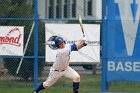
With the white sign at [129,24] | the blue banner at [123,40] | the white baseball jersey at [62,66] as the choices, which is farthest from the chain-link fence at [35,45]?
the white baseball jersey at [62,66]

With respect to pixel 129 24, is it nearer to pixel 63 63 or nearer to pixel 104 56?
pixel 104 56

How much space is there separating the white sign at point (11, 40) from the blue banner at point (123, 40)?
2.62m

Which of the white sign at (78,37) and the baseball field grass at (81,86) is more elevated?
the white sign at (78,37)

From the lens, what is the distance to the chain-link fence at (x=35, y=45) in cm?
1797

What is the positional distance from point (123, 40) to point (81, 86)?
1.91m

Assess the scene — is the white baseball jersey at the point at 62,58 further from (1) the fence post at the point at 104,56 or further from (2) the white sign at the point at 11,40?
(2) the white sign at the point at 11,40

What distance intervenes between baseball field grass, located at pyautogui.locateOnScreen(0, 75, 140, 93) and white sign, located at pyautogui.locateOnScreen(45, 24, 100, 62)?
77cm

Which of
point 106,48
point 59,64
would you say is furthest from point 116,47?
point 59,64

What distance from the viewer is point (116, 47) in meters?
17.7

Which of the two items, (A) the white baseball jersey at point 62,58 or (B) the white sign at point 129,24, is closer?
(A) the white baseball jersey at point 62,58

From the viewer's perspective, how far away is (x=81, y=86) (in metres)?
18.1

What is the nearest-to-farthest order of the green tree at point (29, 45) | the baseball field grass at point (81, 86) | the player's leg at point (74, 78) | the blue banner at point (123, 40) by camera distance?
the player's leg at point (74, 78)
the blue banner at point (123, 40)
the baseball field grass at point (81, 86)
the green tree at point (29, 45)

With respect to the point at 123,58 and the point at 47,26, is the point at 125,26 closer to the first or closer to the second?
the point at 123,58

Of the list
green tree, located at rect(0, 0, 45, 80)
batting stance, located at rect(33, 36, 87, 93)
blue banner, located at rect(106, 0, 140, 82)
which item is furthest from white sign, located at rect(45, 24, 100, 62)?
batting stance, located at rect(33, 36, 87, 93)
